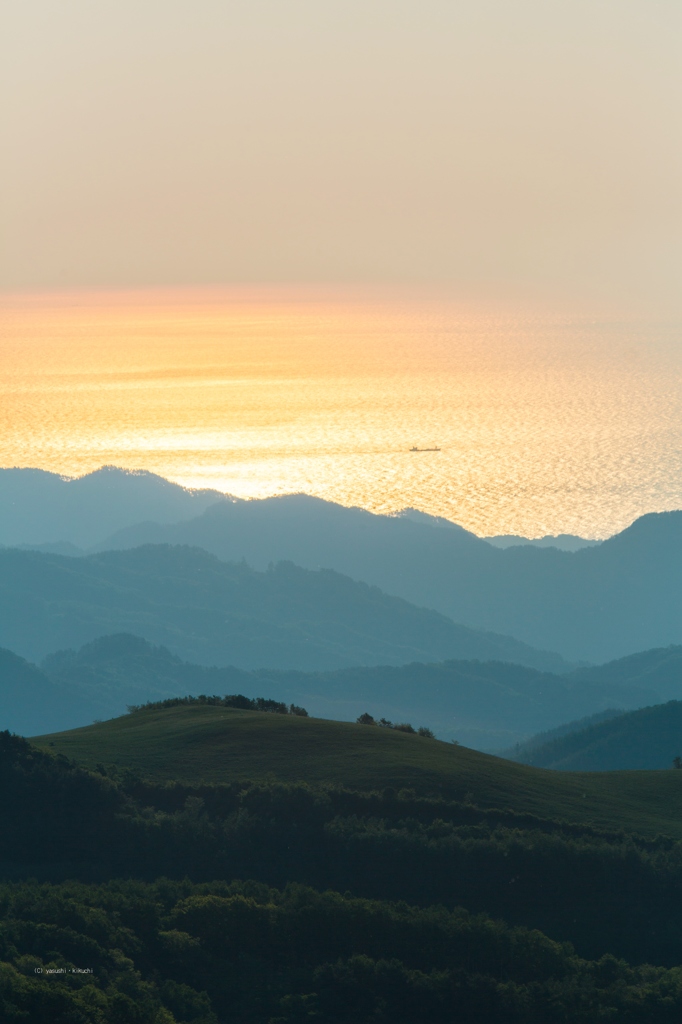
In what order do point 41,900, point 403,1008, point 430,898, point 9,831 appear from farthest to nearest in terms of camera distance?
1. point 9,831
2. point 430,898
3. point 41,900
4. point 403,1008

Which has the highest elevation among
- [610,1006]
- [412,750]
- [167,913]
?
[412,750]

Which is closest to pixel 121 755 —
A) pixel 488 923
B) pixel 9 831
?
pixel 9 831

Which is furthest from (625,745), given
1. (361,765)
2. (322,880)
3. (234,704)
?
(322,880)

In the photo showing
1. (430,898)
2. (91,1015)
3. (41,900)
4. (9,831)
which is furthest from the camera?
(9,831)

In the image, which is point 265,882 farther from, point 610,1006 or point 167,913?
point 610,1006

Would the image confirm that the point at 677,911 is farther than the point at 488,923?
Yes

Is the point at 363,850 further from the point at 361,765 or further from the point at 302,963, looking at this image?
the point at 361,765

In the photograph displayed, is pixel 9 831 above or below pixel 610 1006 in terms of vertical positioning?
above
